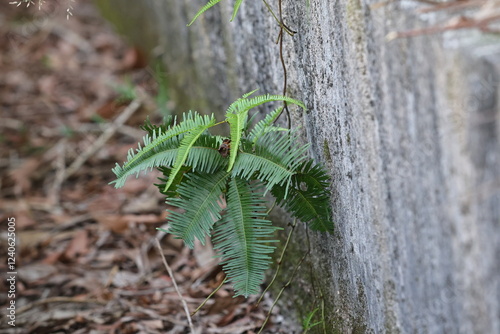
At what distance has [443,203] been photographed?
4.12ft

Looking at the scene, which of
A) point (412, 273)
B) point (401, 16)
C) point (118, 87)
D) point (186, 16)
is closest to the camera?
Result: point (401, 16)

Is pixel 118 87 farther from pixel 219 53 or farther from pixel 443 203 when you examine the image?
pixel 443 203

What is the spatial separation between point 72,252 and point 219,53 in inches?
53.6

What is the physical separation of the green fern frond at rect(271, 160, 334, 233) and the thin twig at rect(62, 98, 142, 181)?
2.66 meters

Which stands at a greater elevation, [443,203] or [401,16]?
[401,16]

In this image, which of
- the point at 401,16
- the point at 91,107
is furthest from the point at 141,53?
the point at 401,16

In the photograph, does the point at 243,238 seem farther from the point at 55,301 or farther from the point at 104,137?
the point at 104,137

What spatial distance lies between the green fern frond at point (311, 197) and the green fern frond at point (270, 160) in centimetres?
3

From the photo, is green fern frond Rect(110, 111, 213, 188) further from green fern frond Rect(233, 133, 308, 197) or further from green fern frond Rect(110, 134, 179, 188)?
green fern frond Rect(233, 133, 308, 197)

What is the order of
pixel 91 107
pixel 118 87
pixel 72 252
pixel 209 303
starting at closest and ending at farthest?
1. pixel 209 303
2. pixel 72 252
3. pixel 118 87
4. pixel 91 107

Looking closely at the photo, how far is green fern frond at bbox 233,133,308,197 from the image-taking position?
1.82 metres

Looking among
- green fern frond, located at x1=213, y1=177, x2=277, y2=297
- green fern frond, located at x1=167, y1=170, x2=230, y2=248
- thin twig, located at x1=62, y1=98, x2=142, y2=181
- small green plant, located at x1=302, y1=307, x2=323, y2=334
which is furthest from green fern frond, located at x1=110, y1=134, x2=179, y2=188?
thin twig, located at x1=62, y1=98, x2=142, y2=181

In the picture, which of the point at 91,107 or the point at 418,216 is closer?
the point at 418,216

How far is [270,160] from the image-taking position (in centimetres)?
185
